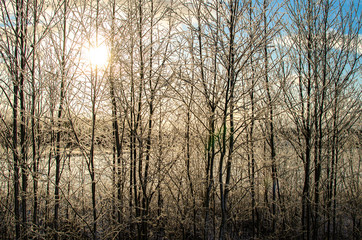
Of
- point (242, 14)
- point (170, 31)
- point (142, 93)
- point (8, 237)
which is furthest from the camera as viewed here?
point (8, 237)

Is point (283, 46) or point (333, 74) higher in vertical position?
point (283, 46)

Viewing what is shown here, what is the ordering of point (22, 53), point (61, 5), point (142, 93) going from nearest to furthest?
point (22, 53), point (61, 5), point (142, 93)

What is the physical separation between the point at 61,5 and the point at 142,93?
1584mm

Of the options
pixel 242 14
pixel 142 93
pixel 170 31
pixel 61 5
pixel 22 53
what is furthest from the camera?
pixel 170 31

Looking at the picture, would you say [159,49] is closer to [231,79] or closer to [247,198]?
[231,79]

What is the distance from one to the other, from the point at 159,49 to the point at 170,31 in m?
0.48

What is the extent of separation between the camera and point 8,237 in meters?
4.53

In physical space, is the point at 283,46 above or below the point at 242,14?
above

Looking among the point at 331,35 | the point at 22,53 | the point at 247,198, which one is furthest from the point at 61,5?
the point at 247,198

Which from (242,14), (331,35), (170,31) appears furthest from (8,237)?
(331,35)

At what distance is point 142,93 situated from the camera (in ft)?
11.7

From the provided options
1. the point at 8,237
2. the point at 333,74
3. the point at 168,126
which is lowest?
the point at 8,237

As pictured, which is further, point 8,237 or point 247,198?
point 247,198

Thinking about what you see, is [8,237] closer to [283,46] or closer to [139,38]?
[139,38]
